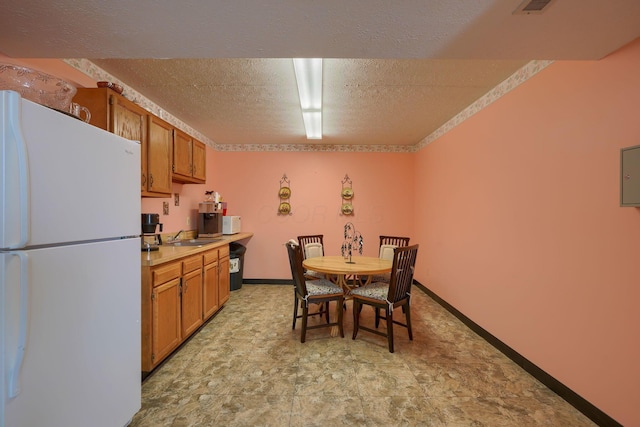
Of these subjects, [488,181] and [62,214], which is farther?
[488,181]

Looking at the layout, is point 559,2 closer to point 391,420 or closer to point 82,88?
point 391,420

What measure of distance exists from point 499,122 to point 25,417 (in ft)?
11.8

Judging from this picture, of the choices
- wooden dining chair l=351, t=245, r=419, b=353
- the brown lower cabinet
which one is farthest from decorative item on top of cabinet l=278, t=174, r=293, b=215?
wooden dining chair l=351, t=245, r=419, b=353

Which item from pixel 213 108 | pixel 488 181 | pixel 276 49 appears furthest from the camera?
pixel 213 108

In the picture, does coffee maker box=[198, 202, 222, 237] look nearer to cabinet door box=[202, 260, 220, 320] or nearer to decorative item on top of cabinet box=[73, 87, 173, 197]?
cabinet door box=[202, 260, 220, 320]

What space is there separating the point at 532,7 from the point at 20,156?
2.25 metres

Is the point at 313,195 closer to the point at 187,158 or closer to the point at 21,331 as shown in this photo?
the point at 187,158

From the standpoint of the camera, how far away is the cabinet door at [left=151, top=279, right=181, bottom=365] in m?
2.01

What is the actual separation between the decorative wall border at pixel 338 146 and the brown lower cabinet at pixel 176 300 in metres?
1.71

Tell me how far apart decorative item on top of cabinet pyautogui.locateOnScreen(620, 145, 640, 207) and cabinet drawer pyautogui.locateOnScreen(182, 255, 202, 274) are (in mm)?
3169

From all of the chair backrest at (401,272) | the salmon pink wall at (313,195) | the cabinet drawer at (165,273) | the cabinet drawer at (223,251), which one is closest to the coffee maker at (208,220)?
the cabinet drawer at (223,251)

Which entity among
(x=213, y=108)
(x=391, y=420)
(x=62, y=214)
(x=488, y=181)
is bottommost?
(x=391, y=420)

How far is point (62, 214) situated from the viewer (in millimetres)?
1081

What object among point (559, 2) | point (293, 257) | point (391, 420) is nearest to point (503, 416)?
point (391, 420)
